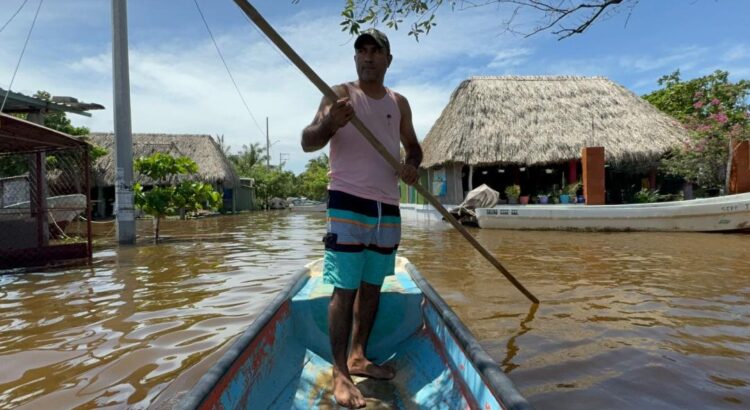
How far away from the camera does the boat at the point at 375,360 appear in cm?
139

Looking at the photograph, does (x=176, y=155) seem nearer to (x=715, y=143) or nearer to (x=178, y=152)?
(x=178, y=152)

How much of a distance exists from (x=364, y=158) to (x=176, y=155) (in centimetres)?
2382

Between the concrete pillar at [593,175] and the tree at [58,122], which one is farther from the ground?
the tree at [58,122]

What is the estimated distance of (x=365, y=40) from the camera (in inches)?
79.9

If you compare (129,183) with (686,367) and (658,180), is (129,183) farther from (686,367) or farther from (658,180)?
(658,180)

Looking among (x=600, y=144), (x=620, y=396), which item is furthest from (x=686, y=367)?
(x=600, y=144)

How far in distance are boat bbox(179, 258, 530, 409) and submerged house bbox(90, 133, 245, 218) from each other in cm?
2071

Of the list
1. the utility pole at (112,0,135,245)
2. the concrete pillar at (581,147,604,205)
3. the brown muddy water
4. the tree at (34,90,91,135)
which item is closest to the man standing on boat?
the brown muddy water

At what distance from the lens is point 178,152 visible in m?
23.7

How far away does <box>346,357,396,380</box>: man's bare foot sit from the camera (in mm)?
2088

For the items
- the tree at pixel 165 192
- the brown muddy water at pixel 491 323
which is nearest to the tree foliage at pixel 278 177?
the tree at pixel 165 192

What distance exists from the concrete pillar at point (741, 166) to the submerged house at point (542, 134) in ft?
7.93

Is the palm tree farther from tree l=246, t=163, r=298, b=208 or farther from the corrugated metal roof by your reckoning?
the corrugated metal roof

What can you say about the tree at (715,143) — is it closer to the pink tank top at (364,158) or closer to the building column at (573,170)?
the building column at (573,170)
